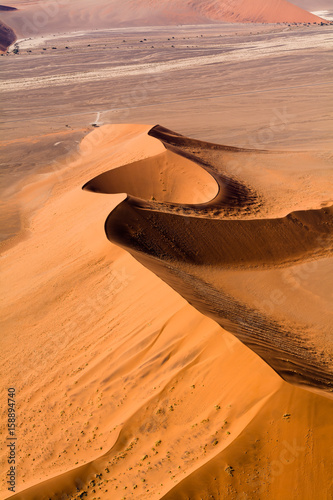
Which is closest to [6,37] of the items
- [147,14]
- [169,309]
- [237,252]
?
[147,14]

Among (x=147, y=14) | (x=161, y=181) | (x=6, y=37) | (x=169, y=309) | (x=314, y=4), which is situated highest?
(x=147, y=14)

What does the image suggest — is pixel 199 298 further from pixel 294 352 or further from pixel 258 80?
pixel 258 80

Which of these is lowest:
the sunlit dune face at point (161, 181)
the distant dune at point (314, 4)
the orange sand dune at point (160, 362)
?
the orange sand dune at point (160, 362)

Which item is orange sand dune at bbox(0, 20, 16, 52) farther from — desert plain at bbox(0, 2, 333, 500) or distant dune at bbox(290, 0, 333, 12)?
distant dune at bbox(290, 0, 333, 12)

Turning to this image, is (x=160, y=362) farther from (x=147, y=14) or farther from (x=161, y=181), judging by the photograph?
(x=147, y=14)

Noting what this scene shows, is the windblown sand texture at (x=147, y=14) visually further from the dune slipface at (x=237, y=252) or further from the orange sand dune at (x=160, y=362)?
the orange sand dune at (x=160, y=362)

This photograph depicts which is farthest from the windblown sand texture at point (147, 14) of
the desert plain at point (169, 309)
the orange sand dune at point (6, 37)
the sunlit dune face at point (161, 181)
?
the sunlit dune face at point (161, 181)
